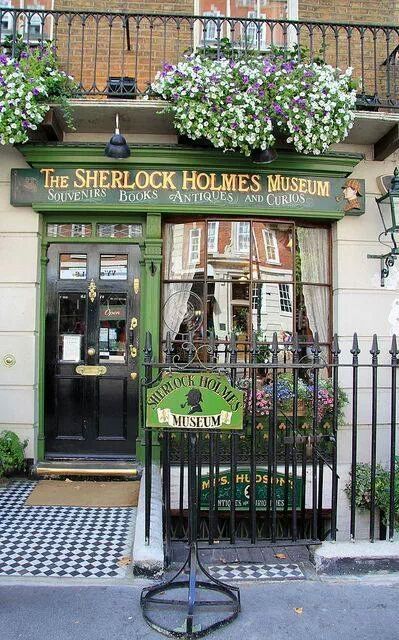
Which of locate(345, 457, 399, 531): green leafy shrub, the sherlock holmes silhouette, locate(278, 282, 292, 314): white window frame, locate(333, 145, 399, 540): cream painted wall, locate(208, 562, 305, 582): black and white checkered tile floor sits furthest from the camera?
locate(278, 282, 292, 314): white window frame

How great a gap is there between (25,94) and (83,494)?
433 cm

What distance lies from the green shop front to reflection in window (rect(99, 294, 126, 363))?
0.5 inches

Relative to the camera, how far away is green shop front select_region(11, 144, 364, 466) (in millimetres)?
6508

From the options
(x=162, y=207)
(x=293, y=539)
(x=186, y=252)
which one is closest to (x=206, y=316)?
(x=186, y=252)

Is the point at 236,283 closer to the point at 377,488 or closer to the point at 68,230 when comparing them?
the point at 68,230

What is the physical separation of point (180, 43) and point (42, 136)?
230 centimetres

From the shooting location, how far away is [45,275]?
21.9 feet

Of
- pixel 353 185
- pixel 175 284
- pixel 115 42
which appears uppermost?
pixel 115 42

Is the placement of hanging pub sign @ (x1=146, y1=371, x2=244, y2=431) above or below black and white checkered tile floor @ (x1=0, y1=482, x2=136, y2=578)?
above

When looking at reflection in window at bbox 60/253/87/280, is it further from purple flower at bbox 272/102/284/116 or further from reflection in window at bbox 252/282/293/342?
purple flower at bbox 272/102/284/116

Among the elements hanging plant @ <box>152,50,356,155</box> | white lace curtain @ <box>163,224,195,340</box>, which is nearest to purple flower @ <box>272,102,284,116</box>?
hanging plant @ <box>152,50,356,155</box>

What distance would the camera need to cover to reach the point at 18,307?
6.52 m

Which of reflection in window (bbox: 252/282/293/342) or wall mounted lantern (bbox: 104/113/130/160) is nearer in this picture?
wall mounted lantern (bbox: 104/113/130/160)

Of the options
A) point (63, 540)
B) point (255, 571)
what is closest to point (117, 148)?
point (63, 540)
